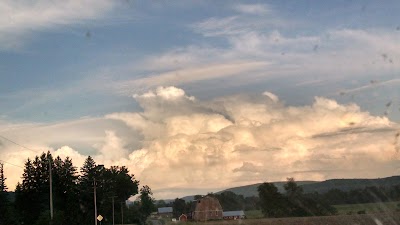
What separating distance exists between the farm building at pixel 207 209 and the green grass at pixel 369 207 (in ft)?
149

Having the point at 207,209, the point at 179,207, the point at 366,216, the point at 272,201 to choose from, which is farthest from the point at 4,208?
the point at 179,207

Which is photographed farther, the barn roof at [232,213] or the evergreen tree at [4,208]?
the barn roof at [232,213]

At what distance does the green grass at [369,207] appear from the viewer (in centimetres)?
5869

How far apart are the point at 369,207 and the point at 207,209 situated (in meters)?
A: 71.4

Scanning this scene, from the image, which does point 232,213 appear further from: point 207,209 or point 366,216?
point 366,216

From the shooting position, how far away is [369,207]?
230 ft

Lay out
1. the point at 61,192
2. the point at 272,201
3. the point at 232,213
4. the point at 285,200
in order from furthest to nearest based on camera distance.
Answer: the point at 232,213 < the point at 272,201 < the point at 285,200 < the point at 61,192

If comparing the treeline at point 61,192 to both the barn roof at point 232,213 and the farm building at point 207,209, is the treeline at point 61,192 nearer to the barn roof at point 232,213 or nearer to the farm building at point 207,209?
the farm building at point 207,209

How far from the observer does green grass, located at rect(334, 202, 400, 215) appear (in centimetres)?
5869

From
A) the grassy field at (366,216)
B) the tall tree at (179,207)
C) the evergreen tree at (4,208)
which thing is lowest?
the grassy field at (366,216)

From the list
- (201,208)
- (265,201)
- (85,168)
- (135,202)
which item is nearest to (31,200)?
(85,168)

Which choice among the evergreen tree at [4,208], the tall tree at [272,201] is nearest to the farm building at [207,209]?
the tall tree at [272,201]

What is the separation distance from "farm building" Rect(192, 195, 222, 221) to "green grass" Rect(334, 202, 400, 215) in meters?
45.5

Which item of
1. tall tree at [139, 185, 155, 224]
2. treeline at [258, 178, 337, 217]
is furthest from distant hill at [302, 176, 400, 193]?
tall tree at [139, 185, 155, 224]
